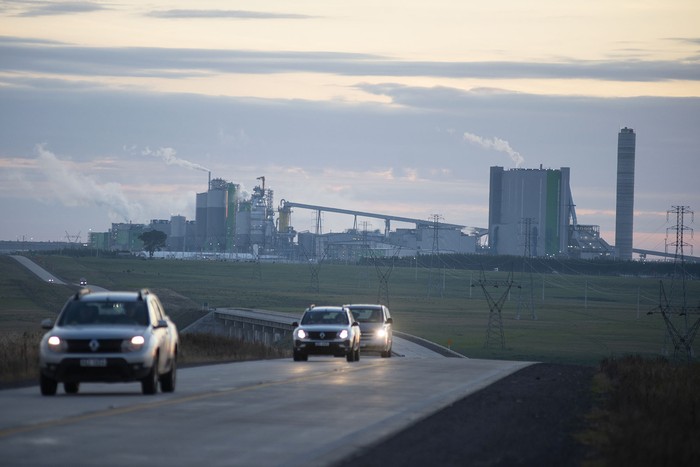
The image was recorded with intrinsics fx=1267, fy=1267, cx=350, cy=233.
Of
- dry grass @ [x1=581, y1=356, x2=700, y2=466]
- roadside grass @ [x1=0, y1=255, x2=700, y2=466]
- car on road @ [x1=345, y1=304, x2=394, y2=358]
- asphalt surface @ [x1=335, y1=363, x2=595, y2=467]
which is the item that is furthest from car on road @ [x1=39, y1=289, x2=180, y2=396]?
car on road @ [x1=345, y1=304, x2=394, y2=358]

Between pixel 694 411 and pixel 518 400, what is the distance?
170 inches

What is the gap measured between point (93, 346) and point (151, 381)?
1207 mm

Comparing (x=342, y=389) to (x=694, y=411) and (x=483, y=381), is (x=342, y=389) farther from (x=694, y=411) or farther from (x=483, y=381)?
(x=694, y=411)

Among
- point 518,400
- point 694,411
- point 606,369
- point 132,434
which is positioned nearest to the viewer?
point 132,434

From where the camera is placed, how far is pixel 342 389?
24.9 meters

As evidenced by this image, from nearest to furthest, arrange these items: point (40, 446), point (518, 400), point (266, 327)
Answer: point (40, 446)
point (518, 400)
point (266, 327)

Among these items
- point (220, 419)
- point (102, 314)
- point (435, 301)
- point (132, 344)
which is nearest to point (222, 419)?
point (220, 419)

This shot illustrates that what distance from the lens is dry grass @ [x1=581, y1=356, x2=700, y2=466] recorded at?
13906 mm

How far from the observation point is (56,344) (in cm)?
2061

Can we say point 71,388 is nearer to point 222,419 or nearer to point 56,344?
point 56,344

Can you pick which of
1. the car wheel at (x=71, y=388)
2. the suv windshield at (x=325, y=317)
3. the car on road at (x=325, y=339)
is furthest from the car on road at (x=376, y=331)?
the car wheel at (x=71, y=388)

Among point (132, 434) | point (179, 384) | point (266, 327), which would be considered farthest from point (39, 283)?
point (132, 434)

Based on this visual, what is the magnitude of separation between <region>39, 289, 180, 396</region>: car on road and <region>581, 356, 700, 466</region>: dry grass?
7248mm

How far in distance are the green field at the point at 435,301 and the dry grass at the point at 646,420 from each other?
4241 centimetres
